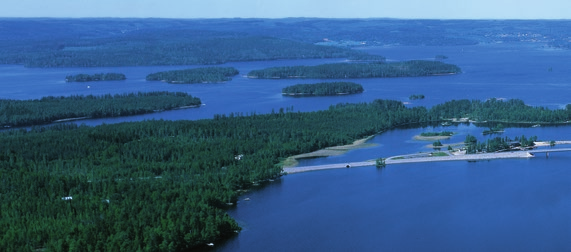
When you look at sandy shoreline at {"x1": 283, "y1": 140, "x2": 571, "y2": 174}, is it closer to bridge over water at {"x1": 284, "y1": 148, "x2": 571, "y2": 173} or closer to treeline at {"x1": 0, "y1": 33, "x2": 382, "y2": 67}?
bridge over water at {"x1": 284, "y1": 148, "x2": 571, "y2": 173}

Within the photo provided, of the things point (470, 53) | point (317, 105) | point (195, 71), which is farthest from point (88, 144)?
point (470, 53)

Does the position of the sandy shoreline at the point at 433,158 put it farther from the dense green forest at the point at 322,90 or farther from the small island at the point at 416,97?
the dense green forest at the point at 322,90

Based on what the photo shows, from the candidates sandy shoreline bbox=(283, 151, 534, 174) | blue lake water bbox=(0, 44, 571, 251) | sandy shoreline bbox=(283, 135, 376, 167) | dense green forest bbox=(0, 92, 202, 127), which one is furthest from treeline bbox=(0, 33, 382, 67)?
sandy shoreline bbox=(283, 151, 534, 174)

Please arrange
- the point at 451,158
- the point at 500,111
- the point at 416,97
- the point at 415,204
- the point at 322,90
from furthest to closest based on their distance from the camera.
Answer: the point at 322,90 → the point at 416,97 → the point at 500,111 → the point at 451,158 → the point at 415,204

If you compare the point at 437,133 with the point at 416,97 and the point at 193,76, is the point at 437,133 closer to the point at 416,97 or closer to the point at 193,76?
the point at 416,97

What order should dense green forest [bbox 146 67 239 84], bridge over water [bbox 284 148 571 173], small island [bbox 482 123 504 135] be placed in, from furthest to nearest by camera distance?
dense green forest [bbox 146 67 239 84]
small island [bbox 482 123 504 135]
bridge over water [bbox 284 148 571 173]

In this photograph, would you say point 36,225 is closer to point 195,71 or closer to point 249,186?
point 249,186

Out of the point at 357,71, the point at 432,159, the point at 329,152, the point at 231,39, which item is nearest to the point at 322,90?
the point at 357,71
